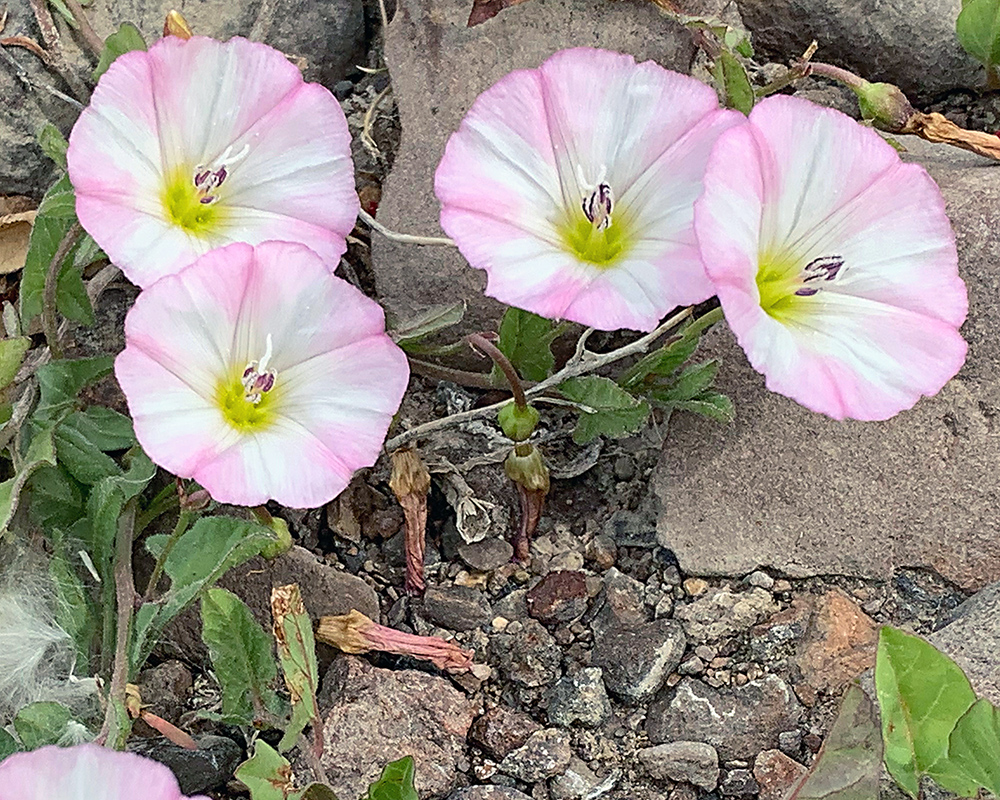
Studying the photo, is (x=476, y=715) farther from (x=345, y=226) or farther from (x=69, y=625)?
(x=345, y=226)

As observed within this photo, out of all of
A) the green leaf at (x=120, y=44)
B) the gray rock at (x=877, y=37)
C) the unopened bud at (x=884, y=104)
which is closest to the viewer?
the green leaf at (x=120, y=44)

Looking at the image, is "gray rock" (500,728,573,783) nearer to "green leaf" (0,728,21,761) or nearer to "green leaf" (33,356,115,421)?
"green leaf" (0,728,21,761)

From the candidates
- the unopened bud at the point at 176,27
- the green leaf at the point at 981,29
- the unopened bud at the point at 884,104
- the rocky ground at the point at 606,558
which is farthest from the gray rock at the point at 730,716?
the unopened bud at the point at 176,27

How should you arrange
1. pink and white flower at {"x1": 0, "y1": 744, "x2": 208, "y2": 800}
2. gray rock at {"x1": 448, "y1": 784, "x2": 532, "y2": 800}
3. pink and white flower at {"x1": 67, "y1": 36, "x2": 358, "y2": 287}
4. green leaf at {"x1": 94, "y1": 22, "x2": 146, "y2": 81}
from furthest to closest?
green leaf at {"x1": 94, "y1": 22, "x2": 146, "y2": 81}
gray rock at {"x1": 448, "y1": 784, "x2": 532, "y2": 800}
pink and white flower at {"x1": 67, "y1": 36, "x2": 358, "y2": 287}
pink and white flower at {"x1": 0, "y1": 744, "x2": 208, "y2": 800}

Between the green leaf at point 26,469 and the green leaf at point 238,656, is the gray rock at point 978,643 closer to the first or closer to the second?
the green leaf at point 238,656

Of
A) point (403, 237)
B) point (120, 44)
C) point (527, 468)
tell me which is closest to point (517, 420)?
point (527, 468)

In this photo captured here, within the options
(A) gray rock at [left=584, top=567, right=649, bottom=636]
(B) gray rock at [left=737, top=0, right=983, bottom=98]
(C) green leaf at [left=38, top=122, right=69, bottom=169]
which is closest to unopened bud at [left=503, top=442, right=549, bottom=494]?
(A) gray rock at [left=584, top=567, right=649, bottom=636]
